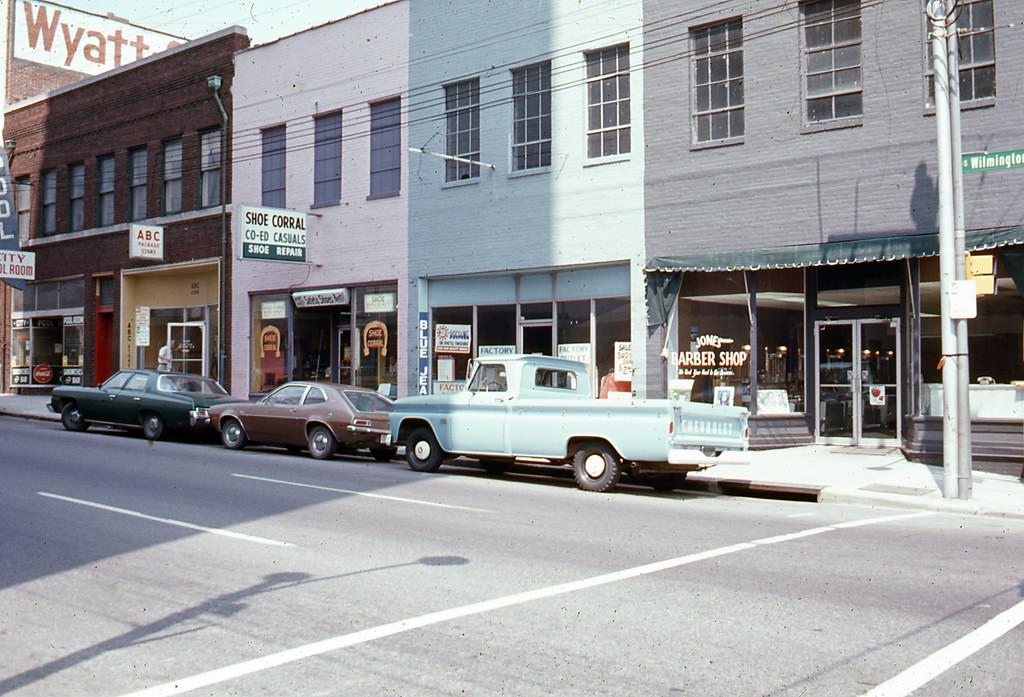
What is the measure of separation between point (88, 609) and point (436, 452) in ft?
29.6

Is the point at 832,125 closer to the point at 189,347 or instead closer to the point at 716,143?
the point at 716,143

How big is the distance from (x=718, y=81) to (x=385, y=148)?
8.85 m

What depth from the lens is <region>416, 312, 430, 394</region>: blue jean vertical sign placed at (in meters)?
23.2

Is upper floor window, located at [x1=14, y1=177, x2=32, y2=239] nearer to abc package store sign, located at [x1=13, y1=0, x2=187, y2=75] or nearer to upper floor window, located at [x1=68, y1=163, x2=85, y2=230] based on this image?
upper floor window, located at [x1=68, y1=163, x2=85, y2=230]

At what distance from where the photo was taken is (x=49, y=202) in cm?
3469

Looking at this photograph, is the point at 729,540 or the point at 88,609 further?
the point at 729,540

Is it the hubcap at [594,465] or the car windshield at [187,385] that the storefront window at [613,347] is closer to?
the hubcap at [594,465]

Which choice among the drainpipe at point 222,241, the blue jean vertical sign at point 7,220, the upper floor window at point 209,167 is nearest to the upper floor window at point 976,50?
the drainpipe at point 222,241

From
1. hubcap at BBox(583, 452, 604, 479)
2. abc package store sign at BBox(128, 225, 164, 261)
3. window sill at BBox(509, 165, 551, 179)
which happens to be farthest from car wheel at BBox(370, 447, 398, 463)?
abc package store sign at BBox(128, 225, 164, 261)

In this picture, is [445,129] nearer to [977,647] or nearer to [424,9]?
[424,9]

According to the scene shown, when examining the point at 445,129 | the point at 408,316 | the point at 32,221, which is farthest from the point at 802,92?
the point at 32,221

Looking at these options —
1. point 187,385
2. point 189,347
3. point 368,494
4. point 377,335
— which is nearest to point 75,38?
point 189,347

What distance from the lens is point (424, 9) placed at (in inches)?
925

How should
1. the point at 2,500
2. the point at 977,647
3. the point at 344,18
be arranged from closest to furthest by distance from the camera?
the point at 977,647 < the point at 2,500 < the point at 344,18
